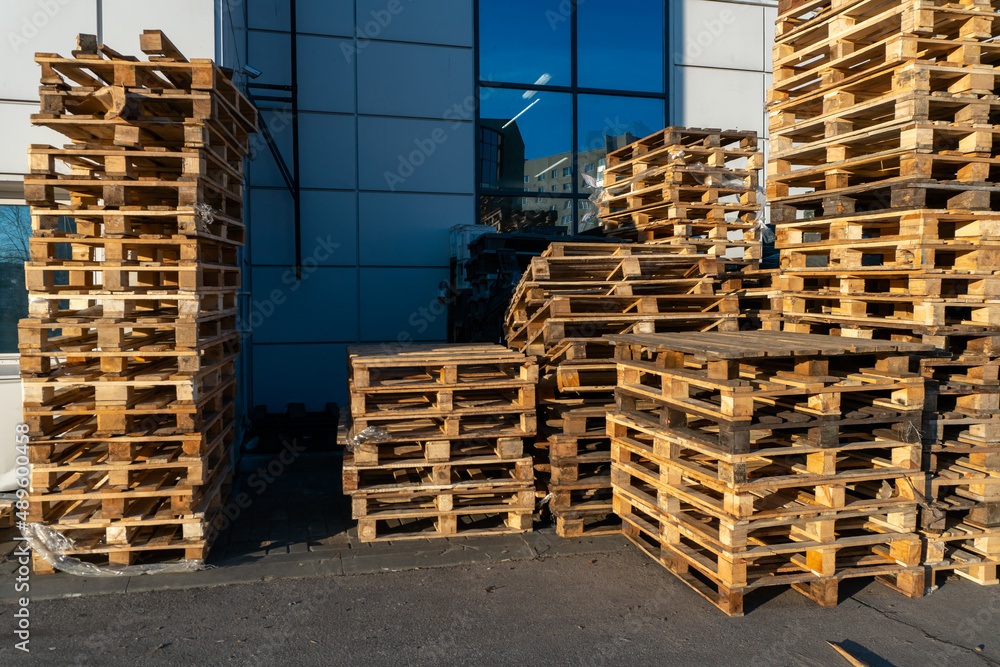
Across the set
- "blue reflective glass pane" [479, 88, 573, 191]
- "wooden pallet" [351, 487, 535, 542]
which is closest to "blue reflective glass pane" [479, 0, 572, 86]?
"blue reflective glass pane" [479, 88, 573, 191]

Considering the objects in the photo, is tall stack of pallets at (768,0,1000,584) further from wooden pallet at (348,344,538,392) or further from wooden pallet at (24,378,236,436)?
wooden pallet at (24,378,236,436)

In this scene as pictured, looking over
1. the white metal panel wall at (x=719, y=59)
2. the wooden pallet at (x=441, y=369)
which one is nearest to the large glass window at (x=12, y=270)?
the wooden pallet at (x=441, y=369)

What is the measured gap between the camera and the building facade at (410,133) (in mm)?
10711

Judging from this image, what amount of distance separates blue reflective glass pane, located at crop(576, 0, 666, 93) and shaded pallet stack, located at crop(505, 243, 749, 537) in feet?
20.8

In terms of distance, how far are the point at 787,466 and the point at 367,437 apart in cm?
342

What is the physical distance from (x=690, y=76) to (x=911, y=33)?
7.85 metres

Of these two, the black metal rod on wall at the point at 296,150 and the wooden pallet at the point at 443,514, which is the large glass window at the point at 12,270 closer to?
the black metal rod on wall at the point at 296,150

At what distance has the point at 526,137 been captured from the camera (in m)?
12.1

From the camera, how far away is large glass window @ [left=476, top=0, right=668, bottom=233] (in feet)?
38.7

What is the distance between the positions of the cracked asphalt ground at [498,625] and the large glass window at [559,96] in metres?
7.80

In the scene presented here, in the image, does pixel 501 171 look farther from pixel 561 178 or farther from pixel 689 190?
pixel 689 190

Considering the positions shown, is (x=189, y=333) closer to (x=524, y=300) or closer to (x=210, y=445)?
(x=210, y=445)

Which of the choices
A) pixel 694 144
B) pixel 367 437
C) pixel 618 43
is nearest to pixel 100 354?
pixel 367 437

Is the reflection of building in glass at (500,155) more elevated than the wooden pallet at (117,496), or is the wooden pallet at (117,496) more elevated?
the reflection of building in glass at (500,155)
